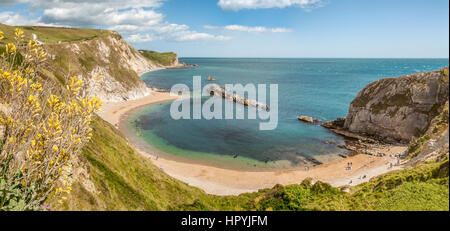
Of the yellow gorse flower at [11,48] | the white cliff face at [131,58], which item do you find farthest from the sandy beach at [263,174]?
the white cliff face at [131,58]

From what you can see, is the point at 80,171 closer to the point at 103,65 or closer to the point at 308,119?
the point at 308,119

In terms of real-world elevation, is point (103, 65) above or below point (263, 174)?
above

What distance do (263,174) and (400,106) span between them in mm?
35101

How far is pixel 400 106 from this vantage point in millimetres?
46656

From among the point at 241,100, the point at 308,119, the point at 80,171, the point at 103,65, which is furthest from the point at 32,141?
the point at 103,65

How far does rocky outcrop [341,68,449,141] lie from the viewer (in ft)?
140

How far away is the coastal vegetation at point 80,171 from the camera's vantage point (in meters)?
4.63

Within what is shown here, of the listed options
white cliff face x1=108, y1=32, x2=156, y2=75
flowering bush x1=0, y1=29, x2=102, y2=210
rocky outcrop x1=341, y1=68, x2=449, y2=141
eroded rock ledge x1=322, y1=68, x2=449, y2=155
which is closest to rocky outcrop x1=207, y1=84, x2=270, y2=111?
eroded rock ledge x1=322, y1=68, x2=449, y2=155

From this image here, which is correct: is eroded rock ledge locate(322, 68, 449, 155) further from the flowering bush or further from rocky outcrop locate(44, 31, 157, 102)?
rocky outcrop locate(44, 31, 157, 102)

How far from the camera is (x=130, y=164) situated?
55.0ft

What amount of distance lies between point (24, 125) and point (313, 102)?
85.0 meters

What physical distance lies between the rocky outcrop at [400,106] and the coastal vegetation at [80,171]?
34.5 m
